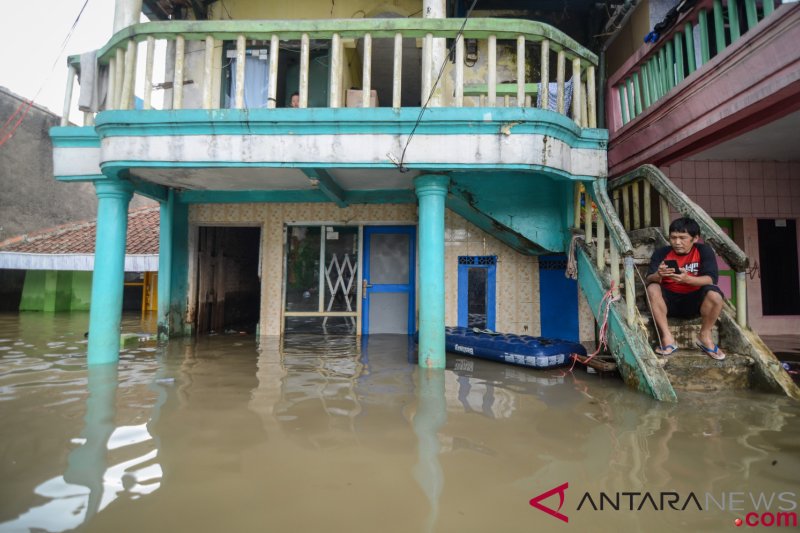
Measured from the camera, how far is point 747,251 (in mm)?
6906

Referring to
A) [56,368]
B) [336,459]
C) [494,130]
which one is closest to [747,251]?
[494,130]

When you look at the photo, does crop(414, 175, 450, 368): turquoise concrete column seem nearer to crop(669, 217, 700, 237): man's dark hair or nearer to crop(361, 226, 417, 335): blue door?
crop(669, 217, 700, 237): man's dark hair

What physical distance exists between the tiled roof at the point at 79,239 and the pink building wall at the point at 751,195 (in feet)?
40.1

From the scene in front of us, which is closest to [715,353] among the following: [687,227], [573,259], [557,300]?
[687,227]

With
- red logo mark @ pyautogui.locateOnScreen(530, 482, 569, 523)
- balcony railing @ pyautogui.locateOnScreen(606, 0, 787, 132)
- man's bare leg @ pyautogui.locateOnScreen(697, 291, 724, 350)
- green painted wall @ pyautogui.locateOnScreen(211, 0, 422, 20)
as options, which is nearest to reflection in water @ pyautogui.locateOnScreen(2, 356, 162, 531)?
red logo mark @ pyautogui.locateOnScreen(530, 482, 569, 523)

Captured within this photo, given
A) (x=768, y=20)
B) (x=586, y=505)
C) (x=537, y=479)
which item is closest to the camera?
(x=586, y=505)

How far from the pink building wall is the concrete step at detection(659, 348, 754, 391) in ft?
13.3

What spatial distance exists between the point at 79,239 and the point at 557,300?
13.9 metres

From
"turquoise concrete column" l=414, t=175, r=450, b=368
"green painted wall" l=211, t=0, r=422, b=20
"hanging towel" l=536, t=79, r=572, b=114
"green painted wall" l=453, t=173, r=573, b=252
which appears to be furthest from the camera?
"green painted wall" l=211, t=0, r=422, b=20

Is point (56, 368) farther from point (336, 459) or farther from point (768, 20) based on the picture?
point (768, 20)

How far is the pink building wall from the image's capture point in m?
6.78

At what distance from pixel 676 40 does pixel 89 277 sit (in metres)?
16.4

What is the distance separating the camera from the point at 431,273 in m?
4.66

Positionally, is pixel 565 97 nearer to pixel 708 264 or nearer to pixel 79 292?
pixel 708 264
